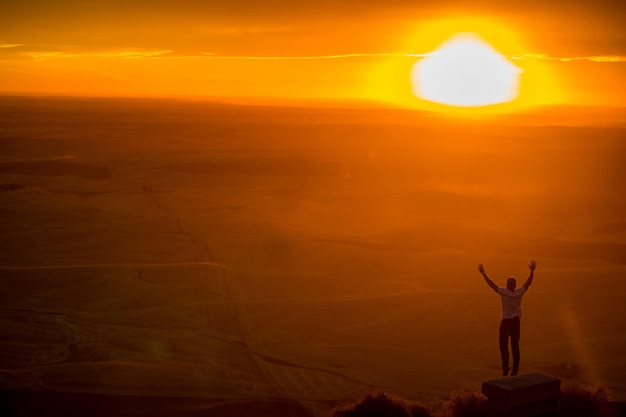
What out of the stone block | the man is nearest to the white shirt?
the man

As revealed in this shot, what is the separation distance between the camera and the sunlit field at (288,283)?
37.8 ft

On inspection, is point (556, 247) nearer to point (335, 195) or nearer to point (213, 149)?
point (335, 195)

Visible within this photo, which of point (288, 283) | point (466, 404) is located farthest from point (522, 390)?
point (288, 283)

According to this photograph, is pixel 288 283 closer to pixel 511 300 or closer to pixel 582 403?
pixel 511 300

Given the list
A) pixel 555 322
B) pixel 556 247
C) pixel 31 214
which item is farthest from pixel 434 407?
pixel 31 214

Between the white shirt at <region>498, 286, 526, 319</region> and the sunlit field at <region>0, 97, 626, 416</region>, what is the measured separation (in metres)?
2.70

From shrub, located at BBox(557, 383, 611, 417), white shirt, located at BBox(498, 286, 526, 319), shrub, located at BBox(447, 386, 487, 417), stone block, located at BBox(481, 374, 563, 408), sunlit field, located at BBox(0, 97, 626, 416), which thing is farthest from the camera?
sunlit field, located at BBox(0, 97, 626, 416)

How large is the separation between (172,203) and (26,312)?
52.8ft

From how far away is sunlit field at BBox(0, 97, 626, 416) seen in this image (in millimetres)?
11508

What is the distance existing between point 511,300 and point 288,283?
33.2 ft

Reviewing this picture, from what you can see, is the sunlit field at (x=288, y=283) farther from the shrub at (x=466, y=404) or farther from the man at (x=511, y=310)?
the man at (x=511, y=310)

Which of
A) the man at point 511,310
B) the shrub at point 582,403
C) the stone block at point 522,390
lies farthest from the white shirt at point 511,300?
the stone block at point 522,390

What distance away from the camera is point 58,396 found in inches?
397

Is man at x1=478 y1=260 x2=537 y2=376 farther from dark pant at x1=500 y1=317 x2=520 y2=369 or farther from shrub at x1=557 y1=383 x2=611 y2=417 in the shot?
shrub at x1=557 y1=383 x2=611 y2=417
